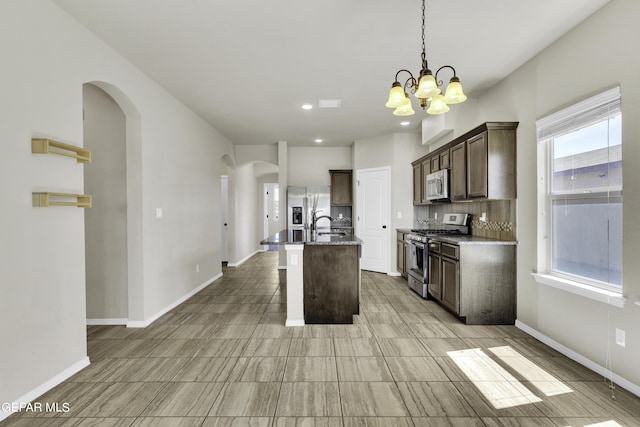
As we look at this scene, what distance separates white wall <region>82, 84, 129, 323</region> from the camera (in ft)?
11.2

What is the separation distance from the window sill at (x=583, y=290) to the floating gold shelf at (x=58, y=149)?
13.8 feet

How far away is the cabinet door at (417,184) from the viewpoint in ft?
18.0

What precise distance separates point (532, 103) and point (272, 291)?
13.8 feet

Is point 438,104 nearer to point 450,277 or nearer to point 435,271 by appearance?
point 450,277

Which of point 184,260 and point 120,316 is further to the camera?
point 184,260

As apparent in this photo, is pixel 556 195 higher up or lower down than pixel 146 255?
higher up

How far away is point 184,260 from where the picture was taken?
434cm

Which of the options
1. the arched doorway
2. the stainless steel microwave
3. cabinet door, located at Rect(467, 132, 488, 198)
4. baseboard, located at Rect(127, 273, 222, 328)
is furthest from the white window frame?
the arched doorway

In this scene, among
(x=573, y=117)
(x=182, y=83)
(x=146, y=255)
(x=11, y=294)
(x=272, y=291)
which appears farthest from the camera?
(x=272, y=291)

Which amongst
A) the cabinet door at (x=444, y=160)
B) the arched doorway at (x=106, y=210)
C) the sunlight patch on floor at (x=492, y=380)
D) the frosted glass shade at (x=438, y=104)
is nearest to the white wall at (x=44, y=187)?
the arched doorway at (x=106, y=210)

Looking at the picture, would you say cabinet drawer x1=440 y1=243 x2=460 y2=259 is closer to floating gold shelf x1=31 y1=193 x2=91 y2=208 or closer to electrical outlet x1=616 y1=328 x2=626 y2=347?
electrical outlet x1=616 y1=328 x2=626 y2=347

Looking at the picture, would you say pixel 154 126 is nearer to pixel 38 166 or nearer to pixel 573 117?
pixel 38 166

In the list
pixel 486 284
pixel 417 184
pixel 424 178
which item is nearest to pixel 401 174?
pixel 417 184

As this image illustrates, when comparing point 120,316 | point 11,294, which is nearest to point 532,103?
point 11,294
